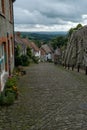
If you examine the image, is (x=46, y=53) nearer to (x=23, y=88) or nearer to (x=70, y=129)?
(x=23, y=88)

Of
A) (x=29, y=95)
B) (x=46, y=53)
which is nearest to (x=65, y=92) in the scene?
(x=29, y=95)

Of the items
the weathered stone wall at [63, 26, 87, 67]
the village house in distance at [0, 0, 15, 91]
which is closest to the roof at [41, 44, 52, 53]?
the weathered stone wall at [63, 26, 87, 67]

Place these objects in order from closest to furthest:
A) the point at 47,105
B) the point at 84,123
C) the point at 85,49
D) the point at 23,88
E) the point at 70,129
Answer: the point at 70,129
the point at 84,123
the point at 47,105
the point at 23,88
the point at 85,49

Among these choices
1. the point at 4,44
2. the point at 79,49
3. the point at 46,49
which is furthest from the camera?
the point at 46,49

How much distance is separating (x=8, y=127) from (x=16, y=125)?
0.28m

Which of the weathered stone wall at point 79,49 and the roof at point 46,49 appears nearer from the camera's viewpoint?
the weathered stone wall at point 79,49

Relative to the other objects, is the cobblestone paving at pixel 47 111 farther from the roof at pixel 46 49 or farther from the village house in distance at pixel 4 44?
the roof at pixel 46 49

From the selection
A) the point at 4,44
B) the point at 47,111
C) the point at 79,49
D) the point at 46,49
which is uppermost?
the point at 4,44

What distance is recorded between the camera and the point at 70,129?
7793 millimetres

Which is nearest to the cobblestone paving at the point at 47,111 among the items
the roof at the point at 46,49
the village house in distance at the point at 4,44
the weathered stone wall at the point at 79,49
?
the village house in distance at the point at 4,44

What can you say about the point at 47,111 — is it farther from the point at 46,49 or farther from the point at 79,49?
the point at 46,49

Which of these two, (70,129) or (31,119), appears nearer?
(70,129)

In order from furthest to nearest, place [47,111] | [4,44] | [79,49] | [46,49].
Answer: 1. [46,49]
2. [79,49]
3. [4,44]
4. [47,111]

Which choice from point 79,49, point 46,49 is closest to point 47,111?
point 79,49
